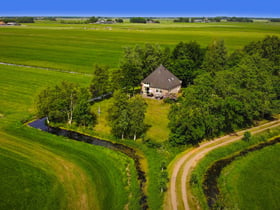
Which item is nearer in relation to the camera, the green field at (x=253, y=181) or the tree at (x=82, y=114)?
the green field at (x=253, y=181)

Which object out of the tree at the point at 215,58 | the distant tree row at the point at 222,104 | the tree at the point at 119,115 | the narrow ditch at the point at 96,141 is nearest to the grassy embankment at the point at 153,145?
the narrow ditch at the point at 96,141

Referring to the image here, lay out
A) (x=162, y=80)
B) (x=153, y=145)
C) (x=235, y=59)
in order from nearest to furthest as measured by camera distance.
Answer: (x=153, y=145) < (x=162, y=80) < (x=235, y=59)

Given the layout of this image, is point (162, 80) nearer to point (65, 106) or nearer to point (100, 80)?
point (100, 80)

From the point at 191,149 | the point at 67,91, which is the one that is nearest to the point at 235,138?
the point at 191,149

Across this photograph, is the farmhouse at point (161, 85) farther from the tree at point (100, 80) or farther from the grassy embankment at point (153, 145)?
the tree at point (100, 80)

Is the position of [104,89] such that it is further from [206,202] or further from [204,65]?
[206,202]

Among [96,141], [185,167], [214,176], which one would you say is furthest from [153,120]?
[214,176]
